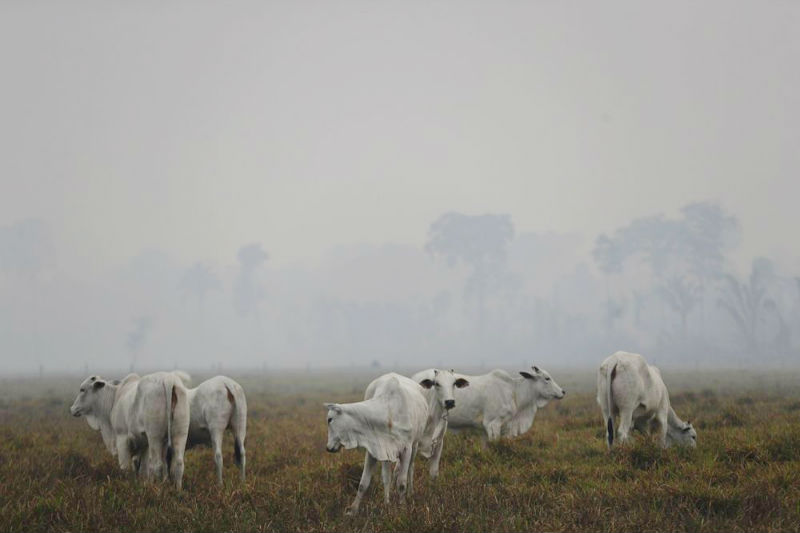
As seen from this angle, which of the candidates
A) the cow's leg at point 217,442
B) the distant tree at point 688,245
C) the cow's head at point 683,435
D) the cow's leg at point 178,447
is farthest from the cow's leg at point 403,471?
the distant tree at point 688,245

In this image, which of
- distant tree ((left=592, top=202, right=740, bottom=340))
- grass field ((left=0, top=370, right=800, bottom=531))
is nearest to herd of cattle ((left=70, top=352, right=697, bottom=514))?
grass field ((left=0, top=370, right=800, bottom=531))

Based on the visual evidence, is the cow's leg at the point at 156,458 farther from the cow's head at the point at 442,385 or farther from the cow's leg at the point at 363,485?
the cow's head at the point at 442,385

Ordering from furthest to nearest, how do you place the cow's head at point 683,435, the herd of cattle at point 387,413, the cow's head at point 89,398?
the cow's head at point 683,435 < the cow's head at point 89,398 < the herd of cattle at point 387,413

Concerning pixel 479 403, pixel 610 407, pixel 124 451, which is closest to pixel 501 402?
pixel 479 403

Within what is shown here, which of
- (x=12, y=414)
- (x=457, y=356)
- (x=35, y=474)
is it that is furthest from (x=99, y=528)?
(x=457, y=356)

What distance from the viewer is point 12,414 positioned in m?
23.2

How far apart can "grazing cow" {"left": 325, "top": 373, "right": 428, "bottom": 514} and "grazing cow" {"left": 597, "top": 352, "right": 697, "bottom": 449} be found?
189 inches

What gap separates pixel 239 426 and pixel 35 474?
12.0ft

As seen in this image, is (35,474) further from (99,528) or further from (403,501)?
(403,501)

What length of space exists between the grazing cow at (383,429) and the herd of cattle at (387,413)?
0.01 m

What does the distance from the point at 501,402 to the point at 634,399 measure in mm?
2984

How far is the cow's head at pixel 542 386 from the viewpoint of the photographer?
13.4 metres

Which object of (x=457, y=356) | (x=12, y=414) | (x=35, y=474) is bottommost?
(x=457, y=356)

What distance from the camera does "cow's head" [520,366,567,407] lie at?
13383mm
